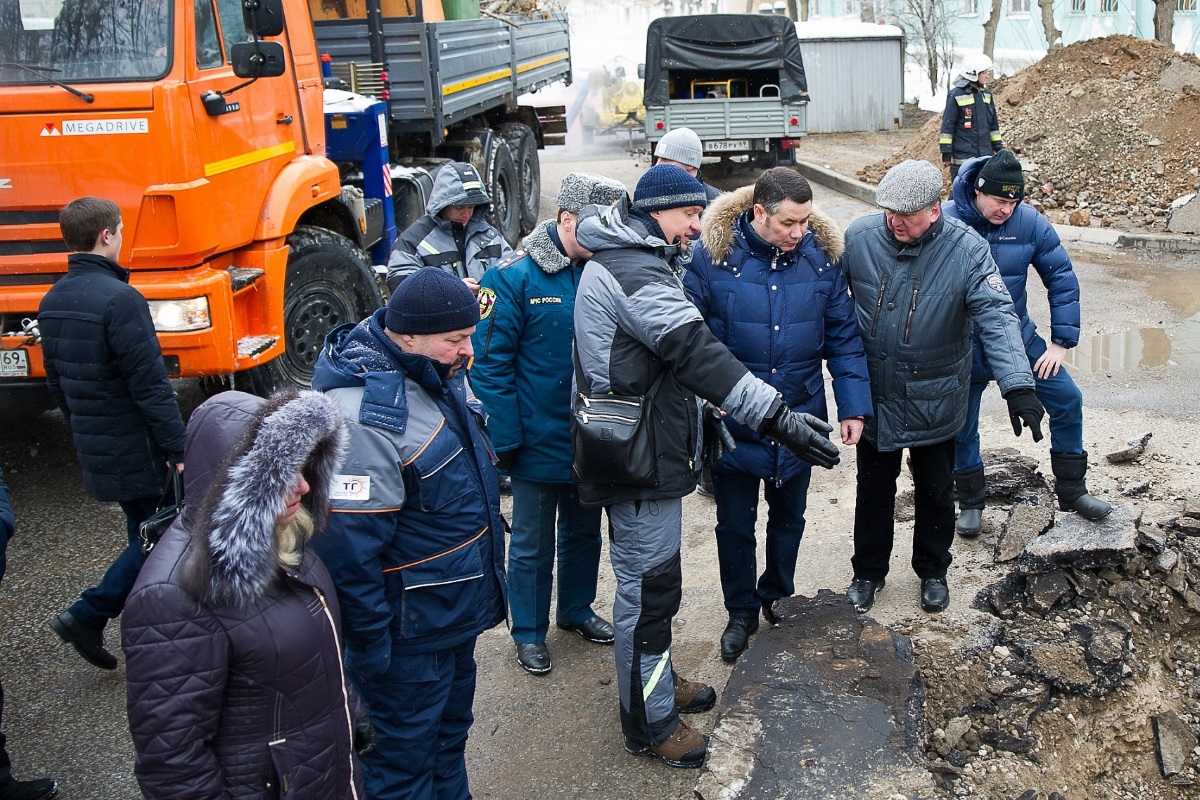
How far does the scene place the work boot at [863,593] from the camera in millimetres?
4484

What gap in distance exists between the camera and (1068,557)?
14.1 ft

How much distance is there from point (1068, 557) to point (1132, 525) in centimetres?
40

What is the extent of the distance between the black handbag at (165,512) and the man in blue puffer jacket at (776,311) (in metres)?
2.00

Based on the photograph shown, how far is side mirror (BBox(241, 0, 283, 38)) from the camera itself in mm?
5797

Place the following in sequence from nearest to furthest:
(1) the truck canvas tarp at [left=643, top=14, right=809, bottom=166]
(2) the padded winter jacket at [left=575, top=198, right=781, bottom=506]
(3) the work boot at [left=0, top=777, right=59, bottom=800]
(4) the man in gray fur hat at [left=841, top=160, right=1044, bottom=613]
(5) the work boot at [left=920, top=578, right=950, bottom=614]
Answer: (2) the padded winter jacket at [left=575, top=198, right=781, bottom=506], (3) the work boot at [left=0, top=777, right=59, bottom=800], (4) the man in gray fur hat at [left=841, top=160, right=1044, bottom=613], (5) the work boot at [left=920, top=578, right=950, bottom=614], (1) the truck canvas tarp at [left=643, top=14, right=809, bottom=166]

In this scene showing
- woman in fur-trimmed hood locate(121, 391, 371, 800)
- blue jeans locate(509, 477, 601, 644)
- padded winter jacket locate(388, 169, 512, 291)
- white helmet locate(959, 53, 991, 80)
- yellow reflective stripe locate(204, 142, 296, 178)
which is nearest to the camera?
woman in fur-trimmed hood locate(121, 391, 371, 800)

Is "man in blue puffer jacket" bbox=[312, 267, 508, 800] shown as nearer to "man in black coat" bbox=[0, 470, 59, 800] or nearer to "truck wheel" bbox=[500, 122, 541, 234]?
"man in black coat" bbox=[0, 470, 59, 800]

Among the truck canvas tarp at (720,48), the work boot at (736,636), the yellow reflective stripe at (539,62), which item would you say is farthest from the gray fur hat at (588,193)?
the truck canvas tarp at (720,48)

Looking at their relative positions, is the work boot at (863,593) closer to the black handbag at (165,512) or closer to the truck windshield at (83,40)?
the black handbag at (165,512)

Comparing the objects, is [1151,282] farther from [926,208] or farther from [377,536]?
[377,536]

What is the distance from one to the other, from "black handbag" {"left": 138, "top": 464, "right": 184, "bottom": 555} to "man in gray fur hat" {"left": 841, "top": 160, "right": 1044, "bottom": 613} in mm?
2657

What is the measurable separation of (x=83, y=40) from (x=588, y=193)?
3305 millimetres

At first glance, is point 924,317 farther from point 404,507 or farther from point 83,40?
point 83,40

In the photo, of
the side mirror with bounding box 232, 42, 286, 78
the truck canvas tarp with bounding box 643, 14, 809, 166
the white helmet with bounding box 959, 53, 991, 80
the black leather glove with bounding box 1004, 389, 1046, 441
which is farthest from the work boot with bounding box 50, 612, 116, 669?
the truck canvas tarp with bounding box 643, 14, 809, 166
